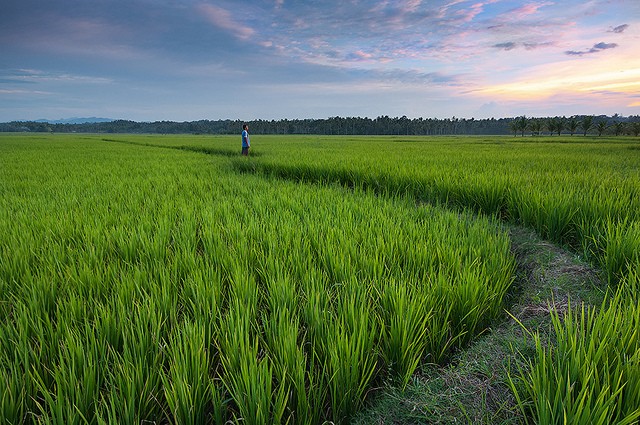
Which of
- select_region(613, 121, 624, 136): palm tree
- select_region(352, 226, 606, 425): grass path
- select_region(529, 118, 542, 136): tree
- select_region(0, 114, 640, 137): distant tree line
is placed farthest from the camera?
select_region(0, 114, 640, 137): distant tree line

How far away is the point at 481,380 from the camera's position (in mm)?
1350

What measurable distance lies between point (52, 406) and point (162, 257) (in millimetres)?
1407

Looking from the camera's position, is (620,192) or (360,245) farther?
(620,192)

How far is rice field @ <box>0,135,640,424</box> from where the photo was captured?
1.10 metres

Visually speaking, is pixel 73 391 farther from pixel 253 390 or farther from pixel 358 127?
pixel 358 127

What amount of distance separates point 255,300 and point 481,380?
1.07 meters

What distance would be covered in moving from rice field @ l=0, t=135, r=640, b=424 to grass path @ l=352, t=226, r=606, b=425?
0.24 feet

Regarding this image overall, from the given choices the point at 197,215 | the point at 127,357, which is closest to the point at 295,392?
the point at 127,357

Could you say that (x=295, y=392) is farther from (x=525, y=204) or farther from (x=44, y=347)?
(x=525, y=204)

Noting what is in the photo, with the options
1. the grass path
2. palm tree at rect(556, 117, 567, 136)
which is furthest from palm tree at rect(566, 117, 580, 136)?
the grass path

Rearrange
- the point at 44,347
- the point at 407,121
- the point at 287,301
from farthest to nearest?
1. the point at 407,121
2. the point at 287,301
3. the point at 44,347

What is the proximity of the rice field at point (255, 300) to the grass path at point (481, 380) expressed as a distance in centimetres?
7

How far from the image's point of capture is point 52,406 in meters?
0.98

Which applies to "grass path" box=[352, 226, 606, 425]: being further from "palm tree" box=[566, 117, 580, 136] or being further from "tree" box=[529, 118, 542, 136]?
"tree" box=[529, 118, 542, 136]
